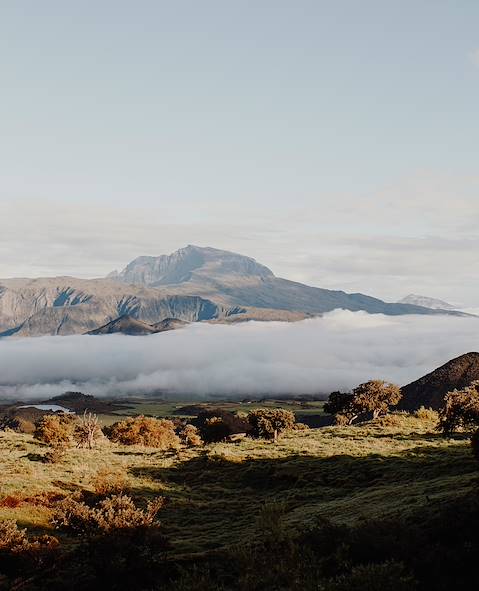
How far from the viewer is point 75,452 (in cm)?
7525

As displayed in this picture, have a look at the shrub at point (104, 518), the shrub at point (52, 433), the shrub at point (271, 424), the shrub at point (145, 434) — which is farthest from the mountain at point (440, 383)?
the shrub at point (104, 518)

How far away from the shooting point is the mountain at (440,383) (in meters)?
174

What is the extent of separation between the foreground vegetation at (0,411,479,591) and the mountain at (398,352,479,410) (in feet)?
329

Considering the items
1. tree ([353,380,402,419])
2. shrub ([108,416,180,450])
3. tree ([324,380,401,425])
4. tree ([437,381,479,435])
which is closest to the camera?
tree ([437,381,479,435])

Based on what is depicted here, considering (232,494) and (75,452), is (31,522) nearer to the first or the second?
(232,494)

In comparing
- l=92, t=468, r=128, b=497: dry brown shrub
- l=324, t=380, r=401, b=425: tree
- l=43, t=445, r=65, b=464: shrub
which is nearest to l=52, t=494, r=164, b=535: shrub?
l=92, t=468, r=128, b=497: dry brown shrub

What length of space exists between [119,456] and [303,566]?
5782 centimetres

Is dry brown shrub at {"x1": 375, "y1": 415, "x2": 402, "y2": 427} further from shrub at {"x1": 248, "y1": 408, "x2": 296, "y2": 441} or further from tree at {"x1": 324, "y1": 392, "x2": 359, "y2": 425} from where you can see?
shrub at {"x1": 248, "y1": 408, "x2": 296, "y2": 441}

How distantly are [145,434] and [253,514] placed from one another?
55850 millimetres

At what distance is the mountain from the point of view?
570 ft

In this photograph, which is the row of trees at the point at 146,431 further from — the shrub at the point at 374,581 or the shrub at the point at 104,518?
the shrub at the point at 374,581

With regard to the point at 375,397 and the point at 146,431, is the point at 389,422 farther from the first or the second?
the point at 146,431

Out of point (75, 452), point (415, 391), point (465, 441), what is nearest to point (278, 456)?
point (465, 441)

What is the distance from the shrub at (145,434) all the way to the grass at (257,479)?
13.2m
